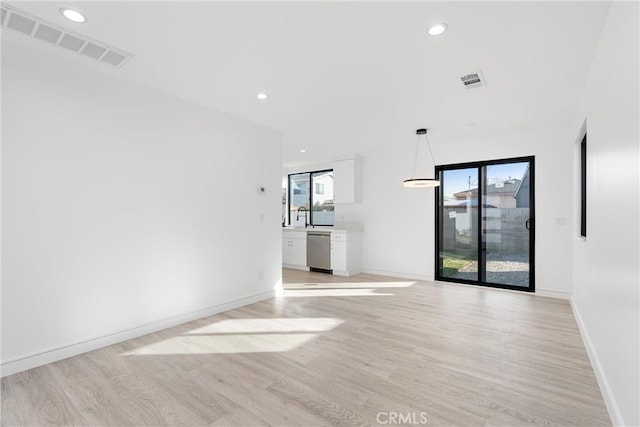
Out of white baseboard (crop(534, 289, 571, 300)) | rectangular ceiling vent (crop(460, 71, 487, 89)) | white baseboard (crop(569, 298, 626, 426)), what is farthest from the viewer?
white baseboard (crop(534, 289, 571, 300))

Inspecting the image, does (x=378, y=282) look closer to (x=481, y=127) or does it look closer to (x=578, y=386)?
(x=481, y=127)

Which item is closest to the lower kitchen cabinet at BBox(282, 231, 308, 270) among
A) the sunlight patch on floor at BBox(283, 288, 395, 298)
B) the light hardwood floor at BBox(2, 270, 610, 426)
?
the sunlight patch on floor at BBox(283, 288, 395, 298)

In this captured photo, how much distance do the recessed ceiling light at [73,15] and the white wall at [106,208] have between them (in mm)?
617

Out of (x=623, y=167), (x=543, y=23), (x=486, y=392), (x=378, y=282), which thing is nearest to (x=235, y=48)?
(x=543, y=23)

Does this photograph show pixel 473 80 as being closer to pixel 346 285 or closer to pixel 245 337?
pixel 245 337

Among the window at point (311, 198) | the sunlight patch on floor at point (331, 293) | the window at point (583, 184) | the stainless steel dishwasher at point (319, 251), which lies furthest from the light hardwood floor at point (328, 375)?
the window at point (311, 198)

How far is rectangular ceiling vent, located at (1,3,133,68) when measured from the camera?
207cm

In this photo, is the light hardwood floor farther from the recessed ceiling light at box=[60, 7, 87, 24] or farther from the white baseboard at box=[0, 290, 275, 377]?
the recessed ceiling light at box=[60, 7, 87, 24]

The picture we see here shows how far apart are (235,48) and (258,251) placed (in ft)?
8.63

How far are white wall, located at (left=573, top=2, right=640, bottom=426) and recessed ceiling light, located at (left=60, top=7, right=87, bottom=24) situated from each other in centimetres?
313

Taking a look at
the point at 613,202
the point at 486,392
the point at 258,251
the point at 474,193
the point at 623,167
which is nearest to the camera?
the point at 623,167

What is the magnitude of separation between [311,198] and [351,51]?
548cm

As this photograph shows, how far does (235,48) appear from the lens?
2.43 meters

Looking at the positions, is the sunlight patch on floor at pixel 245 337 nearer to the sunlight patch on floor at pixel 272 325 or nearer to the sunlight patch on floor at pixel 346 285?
the sunlight patch on floor at pixel 272 325
